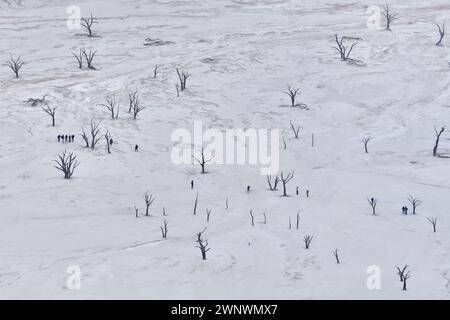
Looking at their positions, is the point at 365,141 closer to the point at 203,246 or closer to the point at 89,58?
the point at 203,246

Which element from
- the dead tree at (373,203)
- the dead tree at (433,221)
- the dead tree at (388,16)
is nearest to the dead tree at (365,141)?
the dead tree at (373,203)

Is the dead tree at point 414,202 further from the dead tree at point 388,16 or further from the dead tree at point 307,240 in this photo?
the dead tree at point 388,16

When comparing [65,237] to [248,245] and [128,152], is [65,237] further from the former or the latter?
[128,152]

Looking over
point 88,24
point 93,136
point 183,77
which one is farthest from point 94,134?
point 88,24

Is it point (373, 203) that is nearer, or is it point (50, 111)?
point (373, 203)

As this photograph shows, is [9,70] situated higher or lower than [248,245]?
higher
